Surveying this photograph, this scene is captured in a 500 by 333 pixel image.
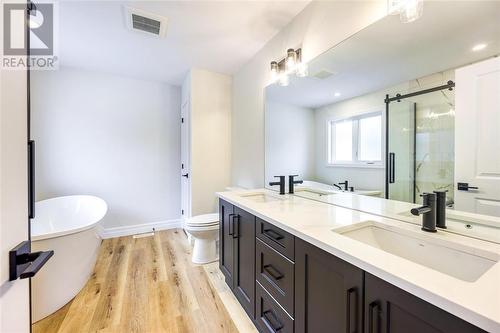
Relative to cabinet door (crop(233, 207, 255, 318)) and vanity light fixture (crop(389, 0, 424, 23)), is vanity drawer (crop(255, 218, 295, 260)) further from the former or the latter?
vanity light fixture (crop(389, 0, 424, 23))

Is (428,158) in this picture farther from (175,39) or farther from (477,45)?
(175,39)

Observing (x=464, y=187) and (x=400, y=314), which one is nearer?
(x=400, y=314)

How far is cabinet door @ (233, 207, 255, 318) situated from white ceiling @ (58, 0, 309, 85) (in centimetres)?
174

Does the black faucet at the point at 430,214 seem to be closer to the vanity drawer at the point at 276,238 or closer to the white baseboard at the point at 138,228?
the vanity drawer at the point at 276,238

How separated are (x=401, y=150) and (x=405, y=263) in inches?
31.7

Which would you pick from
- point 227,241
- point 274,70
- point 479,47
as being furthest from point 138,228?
point 479,47

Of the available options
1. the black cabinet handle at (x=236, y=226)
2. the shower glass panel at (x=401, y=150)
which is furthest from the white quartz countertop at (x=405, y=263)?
the black cabinet handle at (x=236, y=226)

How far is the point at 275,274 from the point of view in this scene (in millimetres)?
1271

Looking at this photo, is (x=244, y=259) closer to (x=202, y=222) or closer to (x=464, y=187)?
(x=202, y=222)

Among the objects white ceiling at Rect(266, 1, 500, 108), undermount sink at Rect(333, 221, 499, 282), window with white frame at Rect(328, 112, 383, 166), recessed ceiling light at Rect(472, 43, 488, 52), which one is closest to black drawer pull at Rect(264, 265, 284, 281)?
undermount sink at Rect(333, 221, 499, 282)

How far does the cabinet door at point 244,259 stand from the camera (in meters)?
1.53

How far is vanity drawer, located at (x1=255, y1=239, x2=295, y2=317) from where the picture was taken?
3.77 ft

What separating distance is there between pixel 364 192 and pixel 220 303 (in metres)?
1.47

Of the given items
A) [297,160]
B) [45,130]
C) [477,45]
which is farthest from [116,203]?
[477,45]
